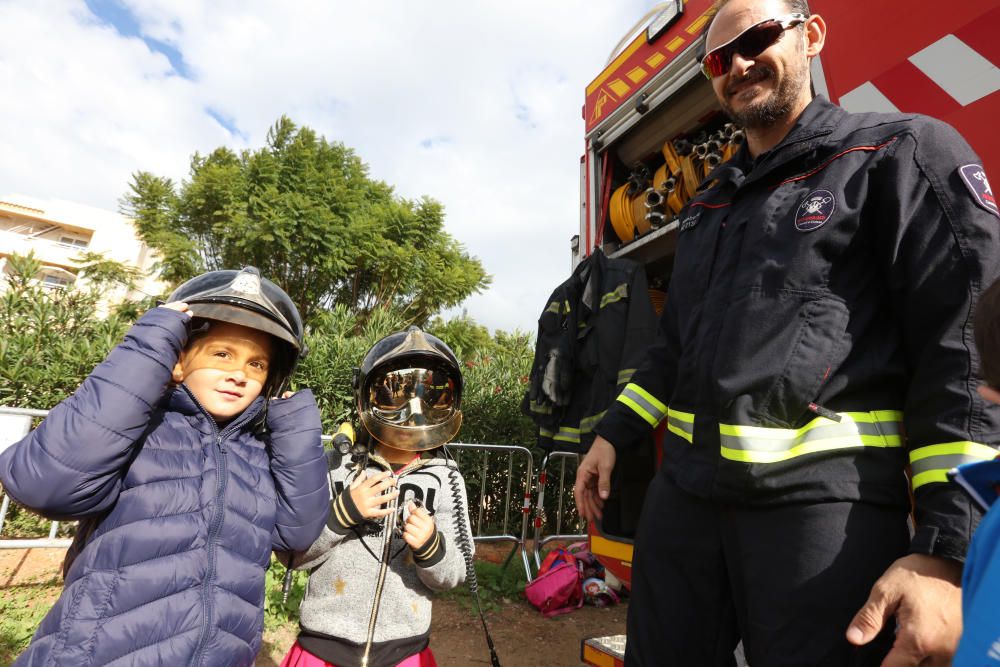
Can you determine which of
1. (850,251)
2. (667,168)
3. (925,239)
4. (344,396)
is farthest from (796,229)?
(344,396)

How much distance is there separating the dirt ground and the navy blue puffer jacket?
2.32m

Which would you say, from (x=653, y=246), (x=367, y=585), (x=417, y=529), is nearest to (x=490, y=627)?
(x=367, y=585)

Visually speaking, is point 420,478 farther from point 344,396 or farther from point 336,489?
point 344,396

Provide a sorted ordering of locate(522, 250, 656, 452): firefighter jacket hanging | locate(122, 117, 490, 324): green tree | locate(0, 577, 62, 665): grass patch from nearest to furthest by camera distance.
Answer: locate(0, 577, 62, 665): grass patch, locate(522, 250, 656, 452): firefighter jacket hanging, locate(122, 117, 490, 324): green tree

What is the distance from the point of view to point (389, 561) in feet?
6.15

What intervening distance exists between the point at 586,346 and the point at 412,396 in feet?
5.16

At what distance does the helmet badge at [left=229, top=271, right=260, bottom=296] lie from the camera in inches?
64.6

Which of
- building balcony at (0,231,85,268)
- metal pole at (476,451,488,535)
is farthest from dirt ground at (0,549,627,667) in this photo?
building balcony at (0,231,85,268)

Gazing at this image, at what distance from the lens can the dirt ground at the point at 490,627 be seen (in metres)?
3.48

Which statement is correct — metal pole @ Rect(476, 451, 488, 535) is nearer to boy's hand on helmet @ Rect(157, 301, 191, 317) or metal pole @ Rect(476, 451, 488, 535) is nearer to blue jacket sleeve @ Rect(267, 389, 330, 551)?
blue jacket sleeve @ Rect(267, 389, 330, 551)

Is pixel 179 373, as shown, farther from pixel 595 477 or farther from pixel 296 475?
pixel 595 477

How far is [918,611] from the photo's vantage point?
90cm

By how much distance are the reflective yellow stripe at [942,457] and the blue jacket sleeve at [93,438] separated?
1680mm

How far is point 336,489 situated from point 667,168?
2827mm
